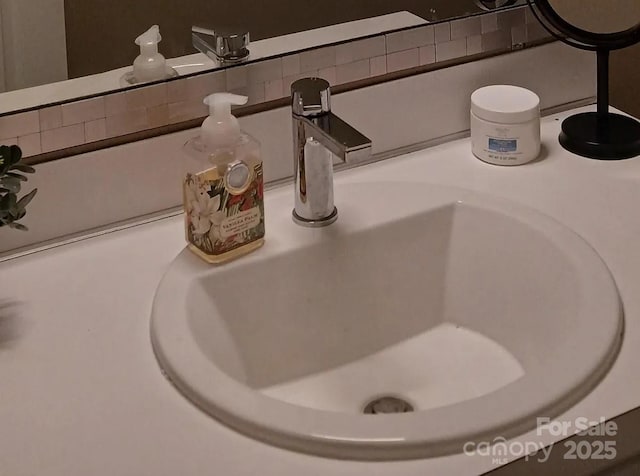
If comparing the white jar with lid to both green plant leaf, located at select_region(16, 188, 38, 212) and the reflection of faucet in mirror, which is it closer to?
the reflection of faucet in mirror

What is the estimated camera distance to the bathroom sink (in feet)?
2.76

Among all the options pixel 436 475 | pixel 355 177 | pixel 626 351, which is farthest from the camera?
pixel 355 177

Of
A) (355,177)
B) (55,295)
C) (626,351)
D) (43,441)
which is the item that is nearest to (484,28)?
(355,177)

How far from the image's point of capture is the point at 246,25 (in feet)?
3.24

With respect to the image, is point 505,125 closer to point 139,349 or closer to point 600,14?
point 600,14

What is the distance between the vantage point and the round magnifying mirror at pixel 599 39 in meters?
1.06

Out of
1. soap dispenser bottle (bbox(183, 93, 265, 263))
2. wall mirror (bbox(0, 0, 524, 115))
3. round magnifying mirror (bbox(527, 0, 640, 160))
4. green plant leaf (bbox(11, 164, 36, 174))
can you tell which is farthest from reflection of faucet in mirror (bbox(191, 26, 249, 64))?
round magnifying mirror (bbox(527, 0, 640, 160))

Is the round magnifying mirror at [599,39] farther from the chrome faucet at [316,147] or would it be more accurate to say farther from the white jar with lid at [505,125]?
the chrome faucet at [316,147]

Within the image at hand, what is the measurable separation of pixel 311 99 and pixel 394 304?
25 cm

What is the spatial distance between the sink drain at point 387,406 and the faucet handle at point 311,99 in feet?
0.99

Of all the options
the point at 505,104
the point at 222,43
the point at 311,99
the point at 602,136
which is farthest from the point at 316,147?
the point at 602,136

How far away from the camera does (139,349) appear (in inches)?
31.4

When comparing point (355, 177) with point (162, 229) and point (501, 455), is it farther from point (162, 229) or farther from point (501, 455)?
point (501, 455)

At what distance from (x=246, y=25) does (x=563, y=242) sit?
16.3 inches
